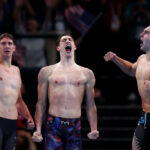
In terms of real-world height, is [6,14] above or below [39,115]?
above

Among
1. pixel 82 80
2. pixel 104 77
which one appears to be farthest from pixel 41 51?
pixel 82 80

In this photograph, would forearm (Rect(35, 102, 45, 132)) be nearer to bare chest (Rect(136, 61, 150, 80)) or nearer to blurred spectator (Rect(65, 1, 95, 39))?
bare chest (Rect(136, 61, 150, 80))

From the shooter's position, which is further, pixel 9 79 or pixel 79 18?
pixel 79 18

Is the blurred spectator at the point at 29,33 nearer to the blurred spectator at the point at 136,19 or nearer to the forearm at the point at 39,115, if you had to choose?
Answer: the blurred spectator at the point at 136,19

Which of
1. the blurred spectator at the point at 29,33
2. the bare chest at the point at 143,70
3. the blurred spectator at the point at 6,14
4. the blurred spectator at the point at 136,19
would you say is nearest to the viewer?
the bare chest at the point at 143,70

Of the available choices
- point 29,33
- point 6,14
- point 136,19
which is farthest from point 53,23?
point 136,19

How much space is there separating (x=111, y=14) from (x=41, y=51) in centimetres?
136

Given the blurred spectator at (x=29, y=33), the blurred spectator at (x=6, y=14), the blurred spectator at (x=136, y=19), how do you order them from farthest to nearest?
1. the blurred spectator at (x=136, y=19)
2. the blurred spectator at (x=29, y=33)
3. the blurred spectator at (x=6, y=14)

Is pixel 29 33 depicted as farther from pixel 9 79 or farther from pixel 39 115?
pixel 39 115

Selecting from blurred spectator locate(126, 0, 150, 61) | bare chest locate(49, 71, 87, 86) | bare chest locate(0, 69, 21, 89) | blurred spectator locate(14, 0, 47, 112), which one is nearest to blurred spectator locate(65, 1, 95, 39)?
blurred spectator locate(14, 0, 47, 112)

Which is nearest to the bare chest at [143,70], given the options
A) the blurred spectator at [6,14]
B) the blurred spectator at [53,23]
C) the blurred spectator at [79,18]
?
the blurred spectator at [79,18]

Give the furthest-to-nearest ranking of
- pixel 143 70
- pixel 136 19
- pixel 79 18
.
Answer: pixel 136 19
pixel 79 18
pixel 143 70

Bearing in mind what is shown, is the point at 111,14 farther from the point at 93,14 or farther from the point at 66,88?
the point at 66,88

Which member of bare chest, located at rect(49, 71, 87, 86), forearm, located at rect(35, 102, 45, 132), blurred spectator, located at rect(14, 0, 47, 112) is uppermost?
blurred spectator, located at rect(14, 0, 47, 112)
